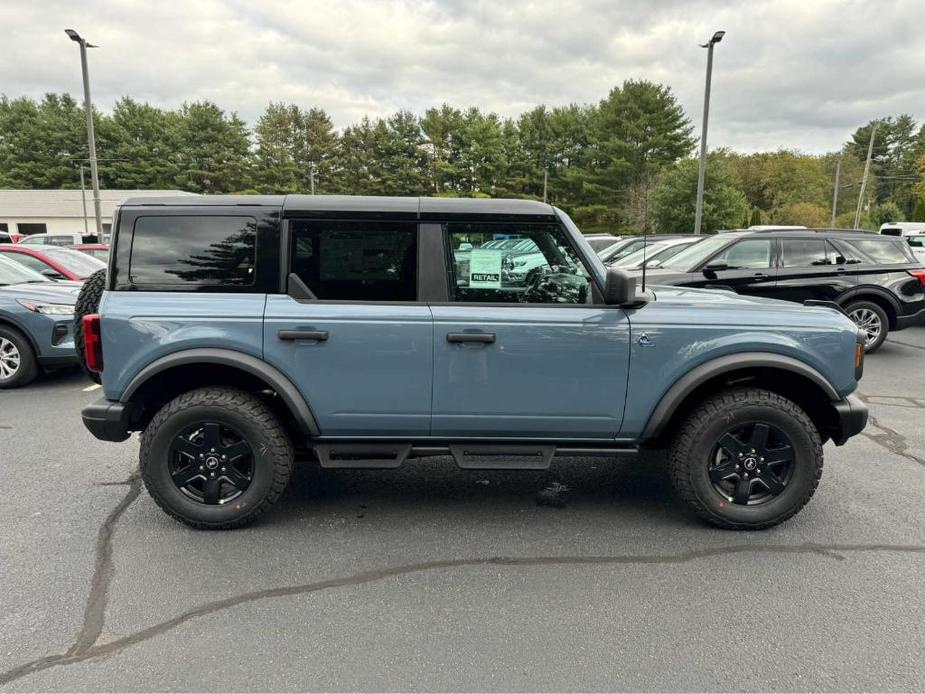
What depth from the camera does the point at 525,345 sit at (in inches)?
126

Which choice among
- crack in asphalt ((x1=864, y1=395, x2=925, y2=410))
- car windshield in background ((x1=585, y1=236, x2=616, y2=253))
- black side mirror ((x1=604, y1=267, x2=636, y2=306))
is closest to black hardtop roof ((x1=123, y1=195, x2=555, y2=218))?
black side mirror ((x1=604, y1=267, x2=636, y2=306))

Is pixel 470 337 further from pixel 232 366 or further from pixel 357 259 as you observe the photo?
pixel 232 366

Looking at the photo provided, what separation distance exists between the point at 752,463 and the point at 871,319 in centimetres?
669

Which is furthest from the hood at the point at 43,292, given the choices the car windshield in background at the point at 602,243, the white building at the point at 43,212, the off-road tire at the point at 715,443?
the white building at the point at 43,212

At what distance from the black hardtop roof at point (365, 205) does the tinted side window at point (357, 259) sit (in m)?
0.07

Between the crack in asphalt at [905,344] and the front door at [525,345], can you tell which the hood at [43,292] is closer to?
the front door at [525,345]

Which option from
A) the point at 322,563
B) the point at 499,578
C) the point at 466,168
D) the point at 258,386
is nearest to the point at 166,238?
the point at 258,386

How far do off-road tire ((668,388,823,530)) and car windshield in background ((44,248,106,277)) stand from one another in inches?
339

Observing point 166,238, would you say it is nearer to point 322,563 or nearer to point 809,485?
point 322,563

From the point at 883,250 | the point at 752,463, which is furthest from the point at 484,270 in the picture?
the point at 883,250

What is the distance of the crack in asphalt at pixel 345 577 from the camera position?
2.36 metres

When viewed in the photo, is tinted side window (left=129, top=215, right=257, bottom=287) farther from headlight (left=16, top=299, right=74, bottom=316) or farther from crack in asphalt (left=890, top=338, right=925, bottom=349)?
crack in asphalt (left=890, top=338, right=925, bottom=349)

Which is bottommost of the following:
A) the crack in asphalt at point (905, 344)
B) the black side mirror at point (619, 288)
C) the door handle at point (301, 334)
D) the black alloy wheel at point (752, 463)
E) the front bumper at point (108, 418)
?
the crack in asphalt at point (905, 344)

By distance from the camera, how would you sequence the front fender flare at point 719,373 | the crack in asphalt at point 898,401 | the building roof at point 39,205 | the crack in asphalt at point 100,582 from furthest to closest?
the building roof at point 39,205
the crack in asphalt at point 898,401
the front fender flare at point 719,373
the crack in asphalt at point 100,582
